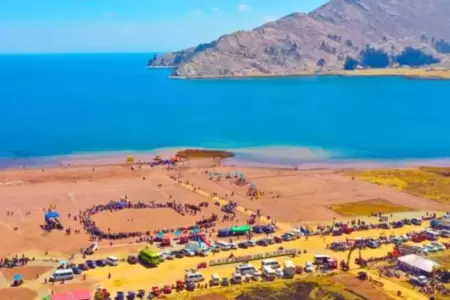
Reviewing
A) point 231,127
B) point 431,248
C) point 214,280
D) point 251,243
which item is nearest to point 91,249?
point 214,280

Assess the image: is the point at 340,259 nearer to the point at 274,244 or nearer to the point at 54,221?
the point at 274,244

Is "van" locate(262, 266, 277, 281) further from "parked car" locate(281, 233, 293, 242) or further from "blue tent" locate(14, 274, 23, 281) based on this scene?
"blue tent" locate(14, 274, 23, 281)

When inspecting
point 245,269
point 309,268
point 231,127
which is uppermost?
point 231,127

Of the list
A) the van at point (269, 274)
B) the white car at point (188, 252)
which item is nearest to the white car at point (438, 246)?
the van at point (269, 274)

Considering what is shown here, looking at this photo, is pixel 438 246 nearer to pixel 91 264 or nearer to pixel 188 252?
pixel 188 252

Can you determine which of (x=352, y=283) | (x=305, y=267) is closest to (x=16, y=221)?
(x=305, y=267)

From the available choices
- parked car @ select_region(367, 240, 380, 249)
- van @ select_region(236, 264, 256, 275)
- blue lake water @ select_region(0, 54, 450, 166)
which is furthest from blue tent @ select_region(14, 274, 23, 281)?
blue lake water @ select_region(0, 54, 450, 166)
